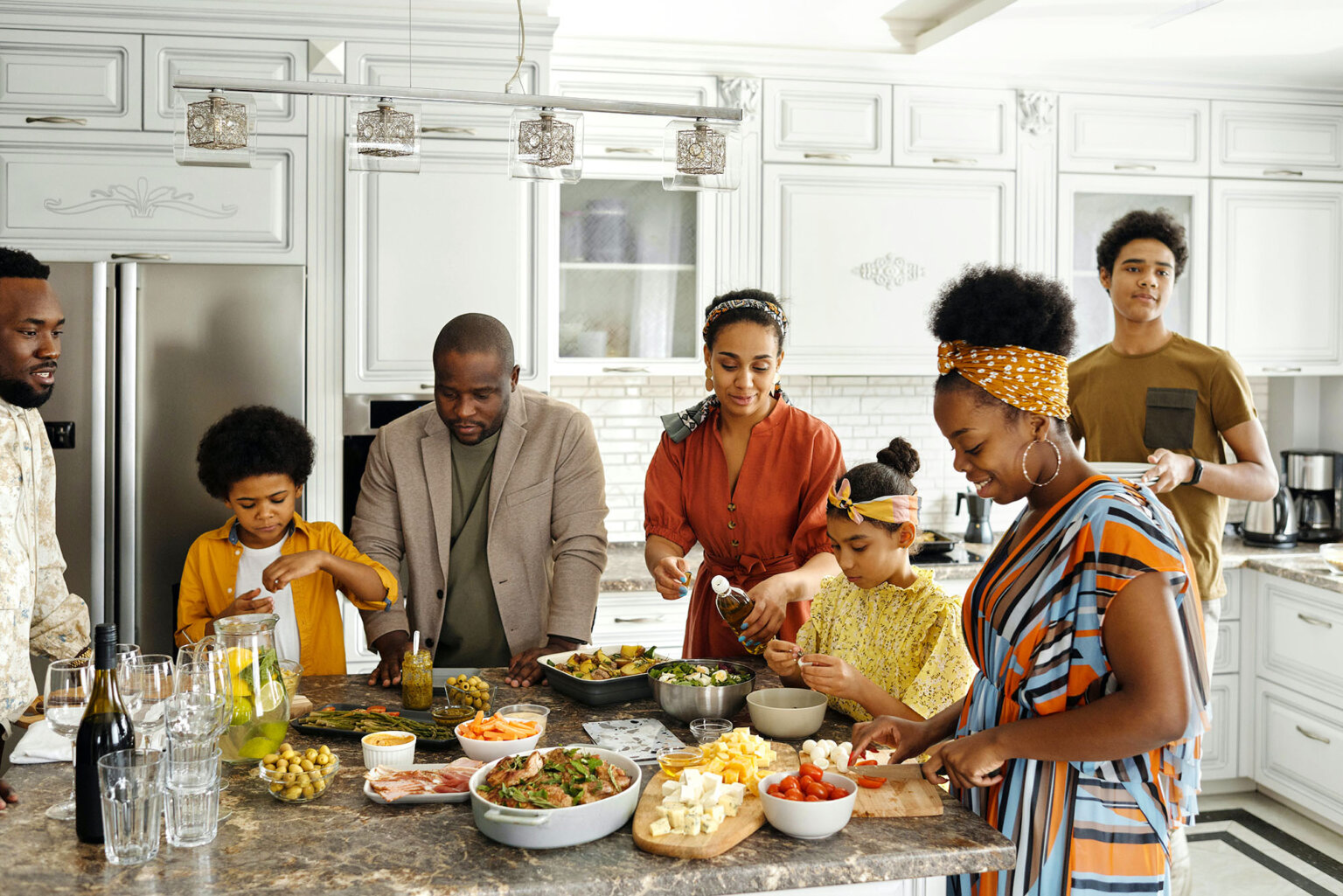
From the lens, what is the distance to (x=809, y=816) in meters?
1.40

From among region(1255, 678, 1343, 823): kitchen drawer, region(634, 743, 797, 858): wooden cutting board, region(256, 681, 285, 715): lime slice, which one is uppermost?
region(256, 681, 285, 715): lime slice

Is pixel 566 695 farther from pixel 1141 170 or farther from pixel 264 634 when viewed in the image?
pixel 1141 170

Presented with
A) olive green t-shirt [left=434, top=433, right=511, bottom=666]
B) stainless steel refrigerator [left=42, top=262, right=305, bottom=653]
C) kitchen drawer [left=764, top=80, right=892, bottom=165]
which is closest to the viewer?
olive green t-shirt [left=434, top=433, right=511, bottom=666]

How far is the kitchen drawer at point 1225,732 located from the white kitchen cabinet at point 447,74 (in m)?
3.17

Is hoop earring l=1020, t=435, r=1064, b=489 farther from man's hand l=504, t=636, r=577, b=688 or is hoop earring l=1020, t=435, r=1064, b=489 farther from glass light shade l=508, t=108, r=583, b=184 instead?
glass light shade l=508, t=108, r=583, b=184

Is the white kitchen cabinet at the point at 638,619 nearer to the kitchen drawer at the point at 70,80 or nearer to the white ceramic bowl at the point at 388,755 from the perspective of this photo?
the white ceramic bowl at the point at 388,755

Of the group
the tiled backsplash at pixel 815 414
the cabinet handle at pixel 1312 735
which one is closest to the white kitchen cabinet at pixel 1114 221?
the tiled backsplash at pixel 815 414

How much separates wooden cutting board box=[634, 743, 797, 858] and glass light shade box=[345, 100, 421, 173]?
1.31 meters

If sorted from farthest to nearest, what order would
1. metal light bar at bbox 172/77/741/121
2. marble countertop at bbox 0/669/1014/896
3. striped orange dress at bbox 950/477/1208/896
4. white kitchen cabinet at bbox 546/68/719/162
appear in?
white kitchen cabinet at bbox 546/68/719/162, metal light bar at bbox 172/77/741/121, striped orange dress at bbox 950/477/1208/896, marble countertop at bbox 0/669/1014/896

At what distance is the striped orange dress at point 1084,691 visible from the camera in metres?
1.39

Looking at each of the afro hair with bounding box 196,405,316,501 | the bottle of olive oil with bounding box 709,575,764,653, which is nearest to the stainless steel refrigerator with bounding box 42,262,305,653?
the afro hair with bounding box 196,405,316,501

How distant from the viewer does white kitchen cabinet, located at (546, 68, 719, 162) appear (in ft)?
12.4

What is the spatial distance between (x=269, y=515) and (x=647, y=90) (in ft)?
7.18

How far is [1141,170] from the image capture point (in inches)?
162
